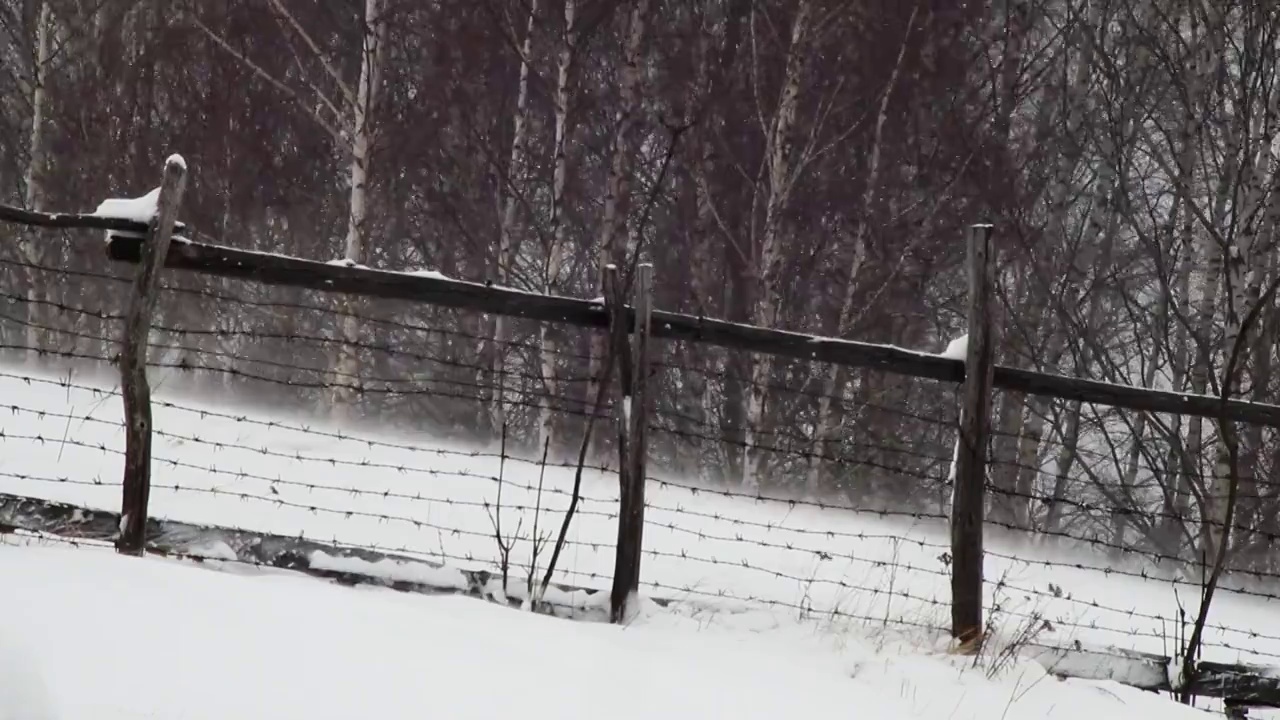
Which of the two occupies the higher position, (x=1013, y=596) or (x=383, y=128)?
(x=383, y=128)

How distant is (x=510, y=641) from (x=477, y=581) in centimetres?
85

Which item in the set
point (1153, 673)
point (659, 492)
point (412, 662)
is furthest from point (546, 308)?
point (659, 492)

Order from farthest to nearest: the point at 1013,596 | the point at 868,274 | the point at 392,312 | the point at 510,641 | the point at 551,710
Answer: the point at 392,312
the point at 868,274
the point at 1013,596
the point at 510,641
the point at 551,710

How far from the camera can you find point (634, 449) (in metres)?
4.05

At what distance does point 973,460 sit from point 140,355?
380 centimetres

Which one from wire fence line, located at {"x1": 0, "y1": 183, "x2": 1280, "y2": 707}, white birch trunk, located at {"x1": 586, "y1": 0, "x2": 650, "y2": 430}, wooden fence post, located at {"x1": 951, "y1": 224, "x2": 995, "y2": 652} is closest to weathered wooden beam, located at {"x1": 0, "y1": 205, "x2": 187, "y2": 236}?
wire fence line, located at {"x1": 0, "y1": 183, "x2": 1280, "y2": 707}

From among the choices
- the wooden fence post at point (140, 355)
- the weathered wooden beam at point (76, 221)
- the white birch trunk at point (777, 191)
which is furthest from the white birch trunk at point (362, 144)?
the wooden fence post at point (140, 355)

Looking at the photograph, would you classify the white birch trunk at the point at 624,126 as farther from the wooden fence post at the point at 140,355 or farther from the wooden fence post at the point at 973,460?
the wooden fence post at the point at 140,355

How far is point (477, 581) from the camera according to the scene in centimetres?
414

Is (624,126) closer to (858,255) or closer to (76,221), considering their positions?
(858,255)

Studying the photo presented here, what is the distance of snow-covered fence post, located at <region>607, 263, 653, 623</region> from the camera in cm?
404

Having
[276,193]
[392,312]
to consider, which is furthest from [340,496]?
[392,312]

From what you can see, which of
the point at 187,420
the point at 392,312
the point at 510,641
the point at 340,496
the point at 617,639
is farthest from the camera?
the point at 392,312

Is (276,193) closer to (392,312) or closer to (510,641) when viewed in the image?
(392,312)
